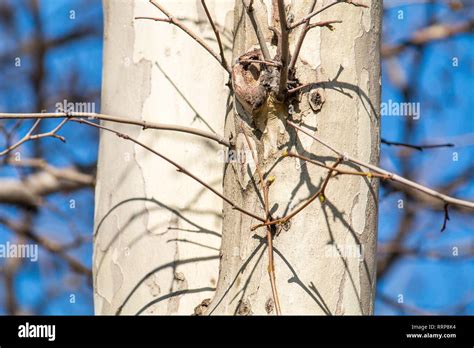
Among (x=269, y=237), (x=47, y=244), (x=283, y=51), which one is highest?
(x=283, y=51)

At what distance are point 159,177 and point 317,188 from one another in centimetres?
→ 42

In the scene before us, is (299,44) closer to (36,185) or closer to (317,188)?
(317,188)

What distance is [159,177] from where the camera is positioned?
1520 millimetres

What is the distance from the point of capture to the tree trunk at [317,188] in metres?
1.20

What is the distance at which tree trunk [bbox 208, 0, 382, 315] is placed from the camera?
1196 mm

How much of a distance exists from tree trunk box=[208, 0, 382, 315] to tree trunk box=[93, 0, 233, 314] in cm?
18

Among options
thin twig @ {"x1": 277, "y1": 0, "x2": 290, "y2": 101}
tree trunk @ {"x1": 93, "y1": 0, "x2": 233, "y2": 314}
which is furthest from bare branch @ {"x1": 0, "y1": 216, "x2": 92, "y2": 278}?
thin twig @ {"x1": 277, "y1": 0, "x2": 290, "y2": 101}

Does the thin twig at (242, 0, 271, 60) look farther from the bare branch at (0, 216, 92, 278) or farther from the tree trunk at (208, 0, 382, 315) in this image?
the bare branch at (0, 216, 92, 278)

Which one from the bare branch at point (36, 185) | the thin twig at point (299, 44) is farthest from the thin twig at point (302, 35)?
the bare branch at point (36, 185)

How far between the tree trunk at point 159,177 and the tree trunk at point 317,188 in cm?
18

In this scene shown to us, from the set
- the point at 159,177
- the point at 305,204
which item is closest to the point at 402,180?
the point at 305,204
